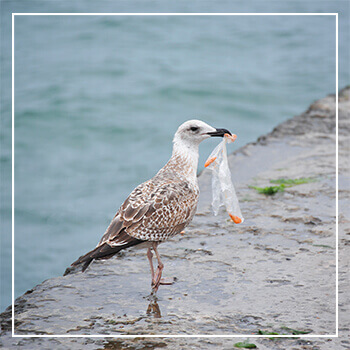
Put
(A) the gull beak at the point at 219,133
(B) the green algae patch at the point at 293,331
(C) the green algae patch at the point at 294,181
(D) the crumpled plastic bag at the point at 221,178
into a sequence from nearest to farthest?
(B) the green algae patch at the point at 293,331
(A) the gull beak at the point at 219,133
(D) the crumpled plastic bag at the point at 221,178
(C) the green algae patch at the point at 294,181

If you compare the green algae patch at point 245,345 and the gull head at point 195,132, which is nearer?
the green algae patch at point 245,345

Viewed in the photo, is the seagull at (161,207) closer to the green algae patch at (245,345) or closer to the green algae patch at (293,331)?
the green algae patch at (245,345)

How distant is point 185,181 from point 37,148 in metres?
6.69

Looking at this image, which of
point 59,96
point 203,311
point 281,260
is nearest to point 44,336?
point 203,311

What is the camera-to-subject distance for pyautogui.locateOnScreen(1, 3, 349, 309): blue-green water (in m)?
7.19

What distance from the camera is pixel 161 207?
4.15 m

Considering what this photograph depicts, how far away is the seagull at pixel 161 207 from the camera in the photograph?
13.1 ft

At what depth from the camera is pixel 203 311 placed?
4.22m

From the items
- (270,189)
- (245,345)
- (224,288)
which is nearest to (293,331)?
(245,345)

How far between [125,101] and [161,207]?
683 cm

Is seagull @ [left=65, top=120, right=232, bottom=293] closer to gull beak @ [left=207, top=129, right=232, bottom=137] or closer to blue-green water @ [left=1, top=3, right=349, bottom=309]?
gull beak @ [left=207, top=129, right=232, bottom=137]

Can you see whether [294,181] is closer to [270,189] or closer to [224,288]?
[270,189]

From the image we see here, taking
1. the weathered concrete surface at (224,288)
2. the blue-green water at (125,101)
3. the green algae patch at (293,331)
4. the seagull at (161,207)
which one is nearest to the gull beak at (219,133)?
the seagull at (161,207)

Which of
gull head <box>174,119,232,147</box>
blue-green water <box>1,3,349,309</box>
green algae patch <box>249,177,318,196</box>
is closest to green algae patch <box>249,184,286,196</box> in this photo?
green algae patch <box>249,177,318,196</box>
